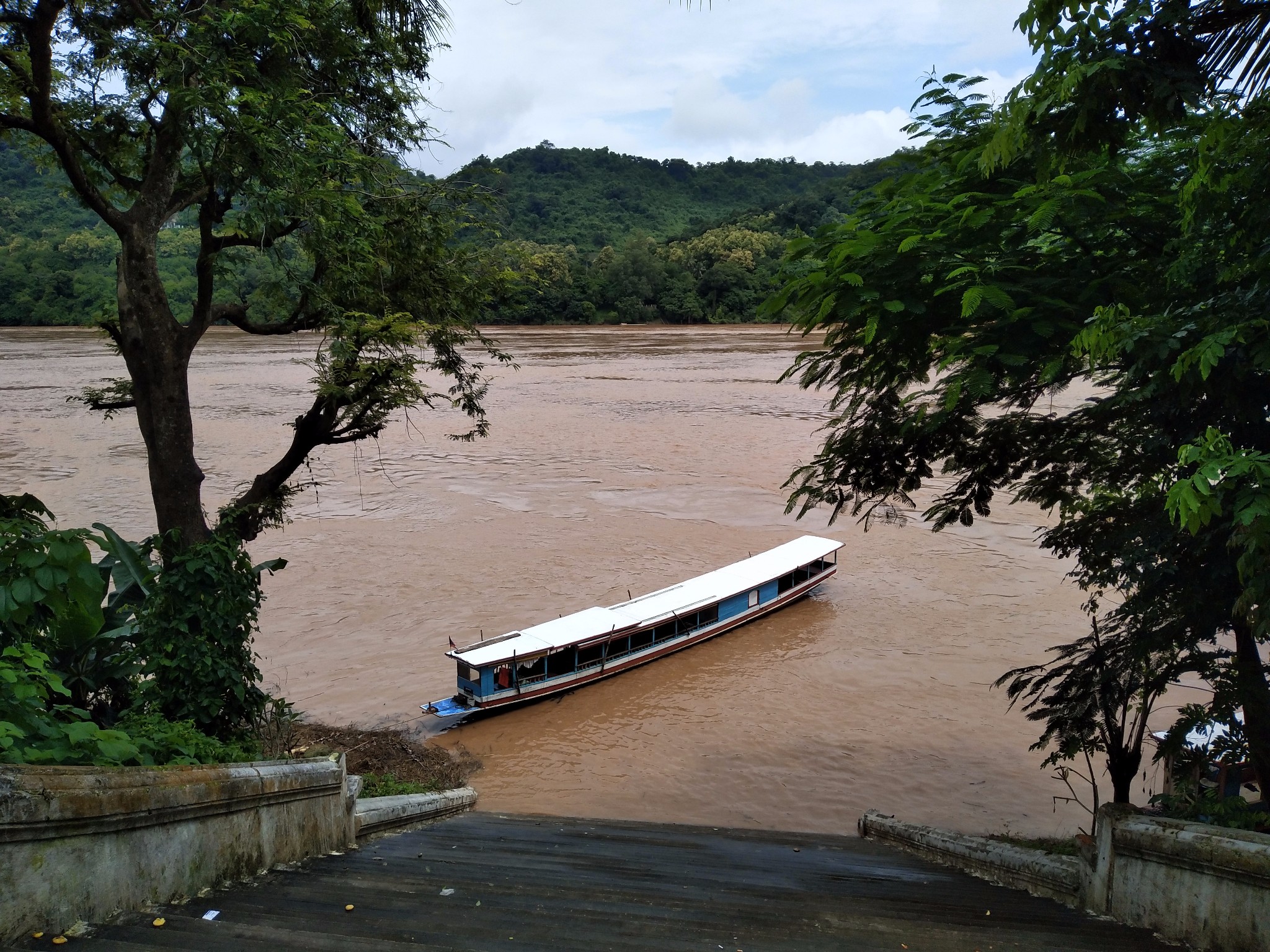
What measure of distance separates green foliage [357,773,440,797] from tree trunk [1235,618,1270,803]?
21.7 ft

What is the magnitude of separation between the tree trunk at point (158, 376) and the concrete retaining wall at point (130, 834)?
3977mm

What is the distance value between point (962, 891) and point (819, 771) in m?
7.81

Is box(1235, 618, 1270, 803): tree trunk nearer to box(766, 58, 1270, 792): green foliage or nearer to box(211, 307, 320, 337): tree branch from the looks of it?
box(766, 58, 1270, 792): green foliage

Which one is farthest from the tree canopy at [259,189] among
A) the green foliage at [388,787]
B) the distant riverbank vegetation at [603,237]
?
the distant riverbank vegetation at [603,237]

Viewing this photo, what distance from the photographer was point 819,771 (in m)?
12.8

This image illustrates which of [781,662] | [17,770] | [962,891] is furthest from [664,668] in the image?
[17,770]

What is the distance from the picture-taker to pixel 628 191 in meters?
115

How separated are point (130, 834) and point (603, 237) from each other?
324ft

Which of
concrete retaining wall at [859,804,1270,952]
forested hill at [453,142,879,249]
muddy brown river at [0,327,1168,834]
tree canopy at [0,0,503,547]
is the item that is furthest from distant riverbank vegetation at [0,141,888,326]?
concrete retaining wall at [859,804,1270,952]

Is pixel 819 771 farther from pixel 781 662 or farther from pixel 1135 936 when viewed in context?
pixel 1135 936

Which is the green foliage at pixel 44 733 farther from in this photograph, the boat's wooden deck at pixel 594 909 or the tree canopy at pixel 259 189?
the tree canopy at pixel 259 189

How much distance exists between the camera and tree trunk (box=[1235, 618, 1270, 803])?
201 inches

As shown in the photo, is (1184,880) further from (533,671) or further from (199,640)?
(533,671)

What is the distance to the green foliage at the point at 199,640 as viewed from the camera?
5.31m
